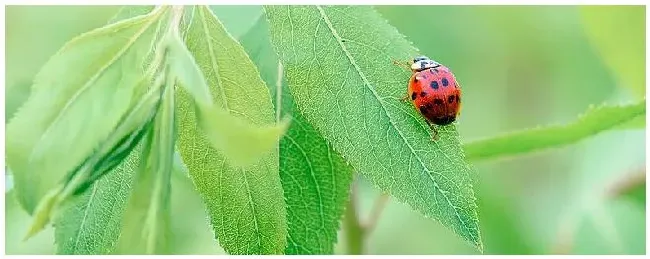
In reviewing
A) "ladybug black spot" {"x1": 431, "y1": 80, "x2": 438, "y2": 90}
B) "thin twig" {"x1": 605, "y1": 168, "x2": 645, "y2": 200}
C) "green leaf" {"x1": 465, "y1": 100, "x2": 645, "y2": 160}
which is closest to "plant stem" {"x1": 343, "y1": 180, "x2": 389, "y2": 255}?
"green leaf" {"x1": 465, "y1": 100, "x2": 645, "y2": 160}

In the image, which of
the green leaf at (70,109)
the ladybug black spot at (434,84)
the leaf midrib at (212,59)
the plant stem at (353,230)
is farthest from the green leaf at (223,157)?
the plant stem at (353,230)

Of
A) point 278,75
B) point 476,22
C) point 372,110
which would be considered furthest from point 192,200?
point 476,22

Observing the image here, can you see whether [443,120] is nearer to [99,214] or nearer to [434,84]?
[434,84]

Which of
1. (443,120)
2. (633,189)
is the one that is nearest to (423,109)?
(443,120)

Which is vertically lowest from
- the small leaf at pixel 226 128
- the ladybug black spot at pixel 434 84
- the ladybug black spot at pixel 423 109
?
the ladybug black spot at pixel 434 84

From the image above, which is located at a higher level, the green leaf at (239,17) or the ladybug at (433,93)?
the green leaf at (239,17)

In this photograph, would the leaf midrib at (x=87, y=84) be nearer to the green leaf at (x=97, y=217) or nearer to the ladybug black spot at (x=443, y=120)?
the green leaf at (x=97, y=217)

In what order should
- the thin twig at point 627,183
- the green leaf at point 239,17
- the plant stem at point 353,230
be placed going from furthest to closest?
the thin twig at point 627,183
the plant stem at point 353,230
the green leaf at point 239,17
